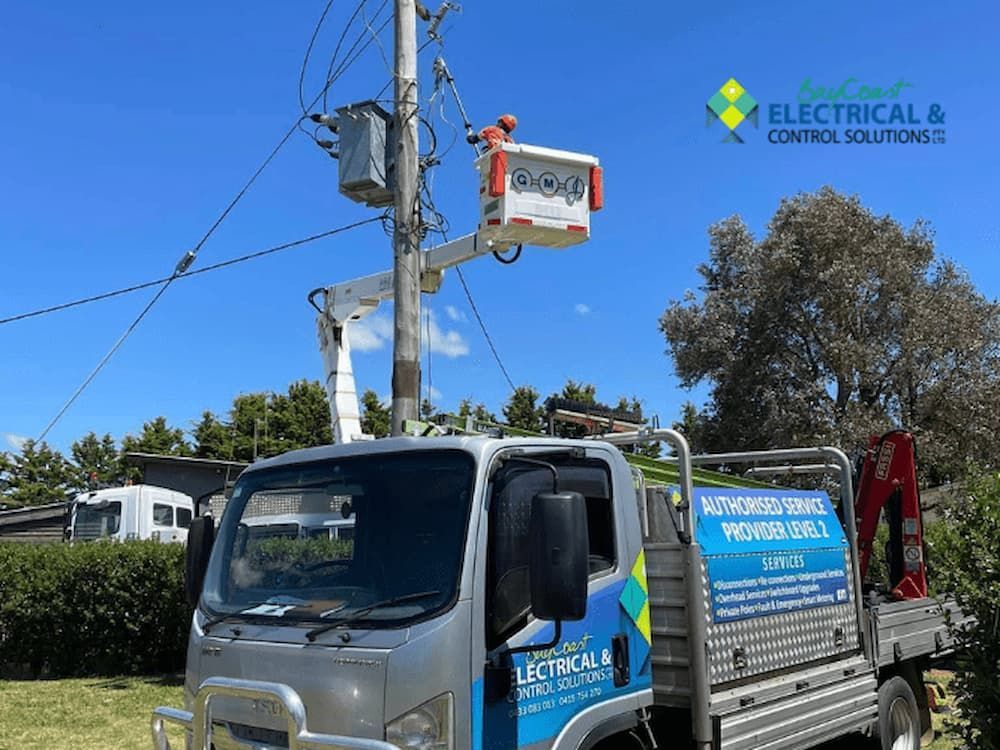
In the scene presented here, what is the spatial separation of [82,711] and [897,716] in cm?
786

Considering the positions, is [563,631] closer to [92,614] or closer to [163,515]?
[92,614]

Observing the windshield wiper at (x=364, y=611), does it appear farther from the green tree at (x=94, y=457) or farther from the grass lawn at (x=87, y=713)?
Answer: the green tree at (x=94, y=457)

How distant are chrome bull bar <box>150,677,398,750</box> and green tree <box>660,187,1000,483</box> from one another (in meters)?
16.3

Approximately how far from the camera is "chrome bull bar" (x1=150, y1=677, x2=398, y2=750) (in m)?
3.21

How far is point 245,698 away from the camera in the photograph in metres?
3.56

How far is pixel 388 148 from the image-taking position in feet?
30.4

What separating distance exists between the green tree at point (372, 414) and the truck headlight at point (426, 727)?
3410cm

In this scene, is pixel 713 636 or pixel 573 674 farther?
pixel 713 636

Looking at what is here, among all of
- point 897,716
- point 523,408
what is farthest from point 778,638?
point 523,408

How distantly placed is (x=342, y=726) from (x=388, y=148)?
22.7 ft

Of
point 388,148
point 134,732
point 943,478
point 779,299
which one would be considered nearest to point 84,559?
point 134,732

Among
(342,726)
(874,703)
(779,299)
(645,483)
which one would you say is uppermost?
(779,299)

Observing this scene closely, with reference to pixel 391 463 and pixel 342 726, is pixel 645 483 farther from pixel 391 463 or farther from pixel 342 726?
pixel 342 726

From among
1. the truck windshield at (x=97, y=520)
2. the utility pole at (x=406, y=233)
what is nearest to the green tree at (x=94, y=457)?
the truck windshield at (x=97, y=520)
